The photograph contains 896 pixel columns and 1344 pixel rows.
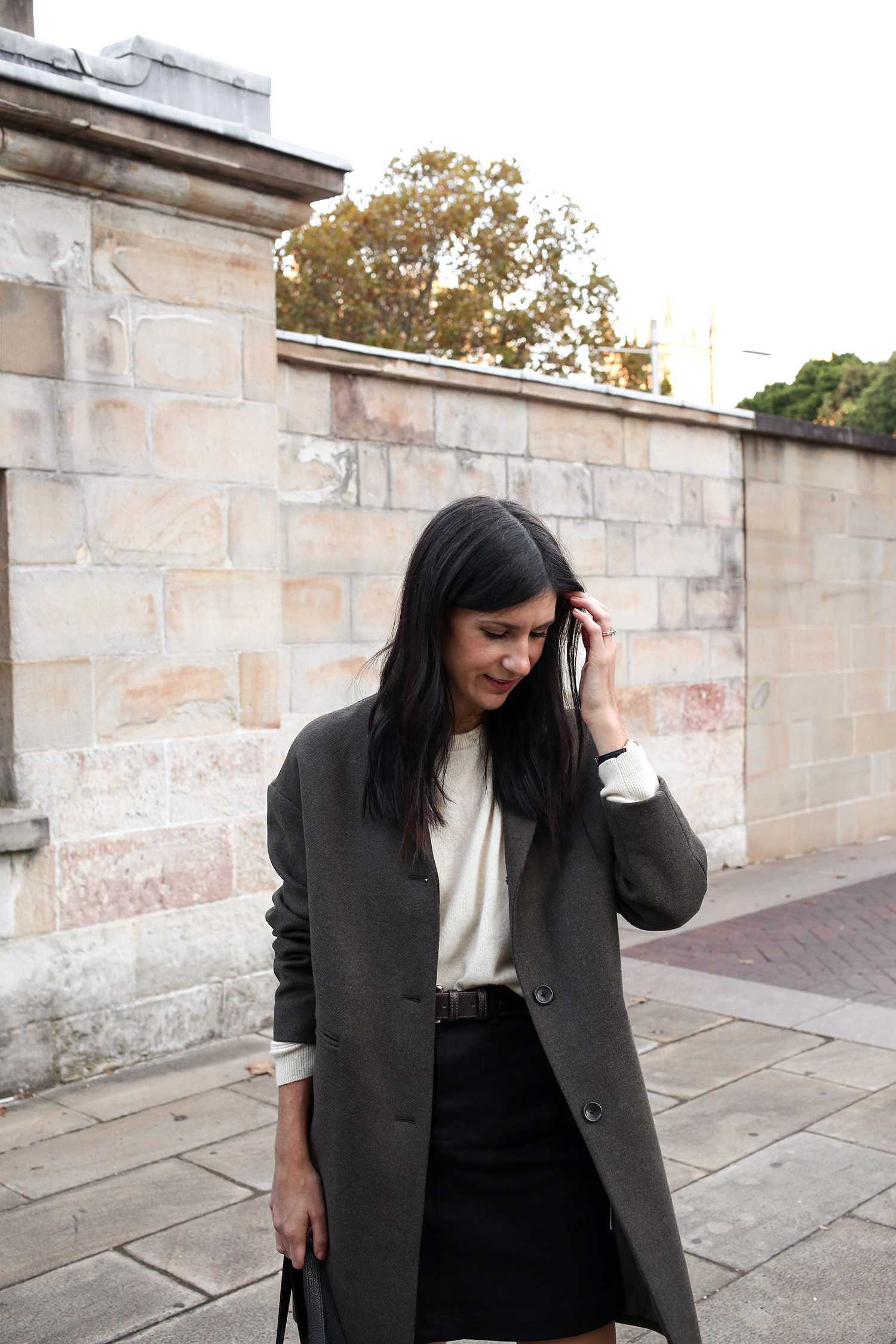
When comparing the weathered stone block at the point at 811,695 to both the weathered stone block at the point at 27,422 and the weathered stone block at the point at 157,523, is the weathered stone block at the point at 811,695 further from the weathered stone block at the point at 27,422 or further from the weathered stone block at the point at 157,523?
the weathered stone block at the point at 27,422

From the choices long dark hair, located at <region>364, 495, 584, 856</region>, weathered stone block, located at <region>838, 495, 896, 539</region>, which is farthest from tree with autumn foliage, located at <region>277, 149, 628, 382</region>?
long dark hair, located at <region>364, 495, 584, 856</region>

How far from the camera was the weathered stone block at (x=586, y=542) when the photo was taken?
732cm

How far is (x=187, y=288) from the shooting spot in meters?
4.92

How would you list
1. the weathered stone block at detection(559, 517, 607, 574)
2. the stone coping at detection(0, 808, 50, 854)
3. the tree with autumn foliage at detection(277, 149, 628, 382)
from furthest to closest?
the tree with autumn foliage at detection(277, 149, 628, 382) < the weathered stone block at detection(559, 517, 607, 574) < the stone coping at detection(0, 808, 50, 854)

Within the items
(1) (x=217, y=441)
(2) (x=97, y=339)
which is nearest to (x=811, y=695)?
(1) (x=217, y=441)

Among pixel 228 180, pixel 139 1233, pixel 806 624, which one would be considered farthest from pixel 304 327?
pixel 139 1233

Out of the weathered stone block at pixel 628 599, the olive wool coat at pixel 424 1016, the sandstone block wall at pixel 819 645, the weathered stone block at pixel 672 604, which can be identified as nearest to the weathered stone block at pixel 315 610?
the weathered stone block at pixel 628 599

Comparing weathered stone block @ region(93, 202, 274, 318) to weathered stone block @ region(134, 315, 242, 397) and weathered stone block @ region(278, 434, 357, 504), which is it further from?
weathered stone block @ region(278, 434, 357, 504)

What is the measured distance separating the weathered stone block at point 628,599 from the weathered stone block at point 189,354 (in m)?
2.95

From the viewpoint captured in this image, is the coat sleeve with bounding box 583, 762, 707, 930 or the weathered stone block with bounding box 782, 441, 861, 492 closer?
the coat sleeve with bounding box 583, 762, 707, 930

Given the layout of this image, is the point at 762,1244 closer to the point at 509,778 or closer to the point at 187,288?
the point at 509,778

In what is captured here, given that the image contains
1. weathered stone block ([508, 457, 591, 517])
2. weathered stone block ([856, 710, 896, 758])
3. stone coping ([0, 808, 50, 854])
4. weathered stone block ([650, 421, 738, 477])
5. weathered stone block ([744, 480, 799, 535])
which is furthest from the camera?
weathered stone block ([856, 710, 896, 758])

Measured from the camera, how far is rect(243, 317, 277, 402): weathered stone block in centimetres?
514

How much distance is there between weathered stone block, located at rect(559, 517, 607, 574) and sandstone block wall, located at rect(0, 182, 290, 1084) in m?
2.47
